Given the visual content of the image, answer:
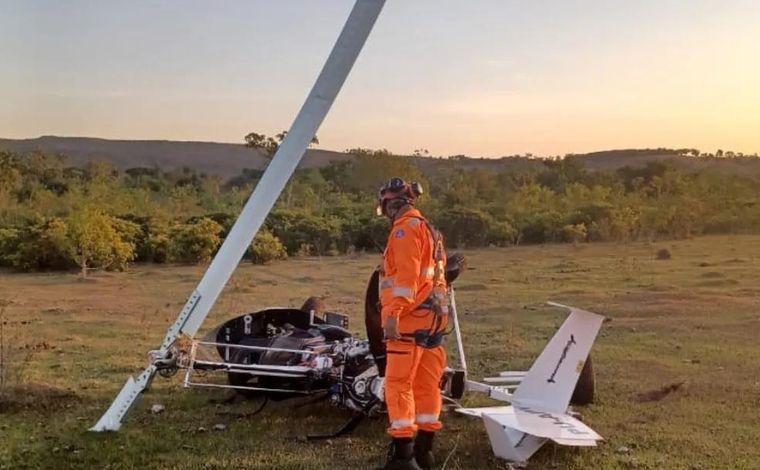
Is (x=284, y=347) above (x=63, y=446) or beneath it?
above

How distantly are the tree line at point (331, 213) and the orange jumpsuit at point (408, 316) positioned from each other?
15.9 meters

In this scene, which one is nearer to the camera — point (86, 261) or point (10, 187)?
point (86, 261)

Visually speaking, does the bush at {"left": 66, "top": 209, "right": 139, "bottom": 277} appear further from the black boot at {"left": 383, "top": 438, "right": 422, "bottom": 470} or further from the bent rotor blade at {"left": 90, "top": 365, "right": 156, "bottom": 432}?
the black boot at {"left": 383, "top": 438, "right": 422, "bottom": 470}

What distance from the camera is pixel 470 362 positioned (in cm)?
948

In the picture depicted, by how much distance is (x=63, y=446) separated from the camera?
6160 millimetres

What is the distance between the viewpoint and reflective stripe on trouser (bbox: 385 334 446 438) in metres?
5.44

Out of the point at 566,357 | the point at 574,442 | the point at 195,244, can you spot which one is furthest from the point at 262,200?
the point at 195,244

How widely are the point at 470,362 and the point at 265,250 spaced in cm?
1419

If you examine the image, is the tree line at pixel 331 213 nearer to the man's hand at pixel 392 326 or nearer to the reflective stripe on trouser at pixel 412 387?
the reflective stripe on trouser at pixel 412 387

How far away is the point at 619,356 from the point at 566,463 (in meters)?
4.13

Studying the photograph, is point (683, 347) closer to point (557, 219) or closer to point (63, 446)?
point (63, 446)

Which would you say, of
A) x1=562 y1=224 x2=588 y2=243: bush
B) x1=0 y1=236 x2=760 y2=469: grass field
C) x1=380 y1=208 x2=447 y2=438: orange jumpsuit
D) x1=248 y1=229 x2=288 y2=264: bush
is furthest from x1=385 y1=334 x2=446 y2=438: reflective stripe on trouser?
x1=562 y1=224 x2=588 y2=243: bush

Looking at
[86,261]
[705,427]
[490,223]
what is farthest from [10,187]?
[705,427]

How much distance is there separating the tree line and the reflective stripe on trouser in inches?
623
